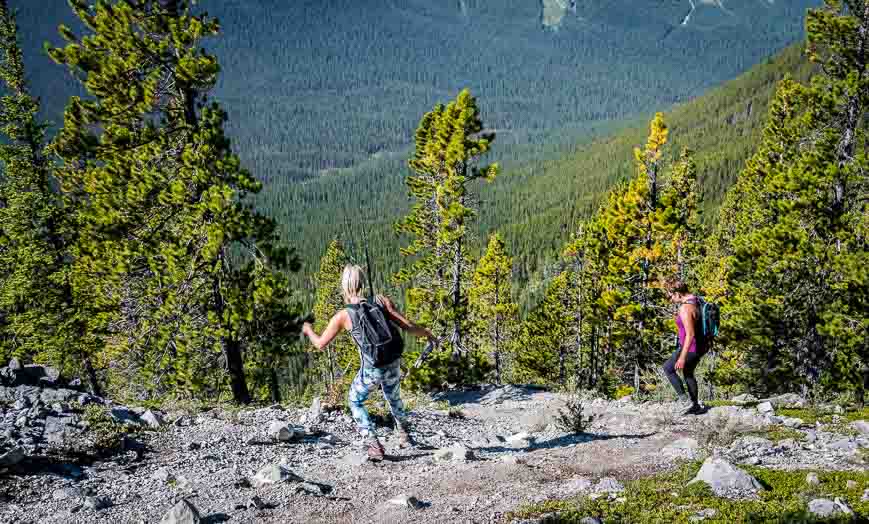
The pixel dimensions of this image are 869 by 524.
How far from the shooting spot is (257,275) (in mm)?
12992

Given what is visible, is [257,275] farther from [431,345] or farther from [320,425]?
[431,345]

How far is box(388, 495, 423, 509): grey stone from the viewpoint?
230 inches

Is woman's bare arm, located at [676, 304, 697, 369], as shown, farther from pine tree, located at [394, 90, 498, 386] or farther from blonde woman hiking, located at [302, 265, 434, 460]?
pine tree, located at [394, 90, 498, 386]

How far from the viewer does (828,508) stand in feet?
15.6

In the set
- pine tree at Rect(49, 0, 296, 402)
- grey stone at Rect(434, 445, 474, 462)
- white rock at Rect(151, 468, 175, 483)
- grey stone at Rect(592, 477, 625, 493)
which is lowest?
grey stone at Rect(434, 445, 474, 462)

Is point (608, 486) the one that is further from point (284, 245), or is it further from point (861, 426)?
point (284, 245)

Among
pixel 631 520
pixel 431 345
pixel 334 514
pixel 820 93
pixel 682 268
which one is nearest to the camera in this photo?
pixel 631 520

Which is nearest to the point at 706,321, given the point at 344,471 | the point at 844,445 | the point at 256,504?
the point at 844,445

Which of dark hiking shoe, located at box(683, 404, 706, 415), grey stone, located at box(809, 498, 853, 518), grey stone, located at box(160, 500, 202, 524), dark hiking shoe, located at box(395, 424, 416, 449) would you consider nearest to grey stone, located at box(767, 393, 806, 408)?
dark hiking shoe, located at box(683, 404, 706, 415)

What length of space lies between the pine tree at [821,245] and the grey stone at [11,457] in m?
18.8

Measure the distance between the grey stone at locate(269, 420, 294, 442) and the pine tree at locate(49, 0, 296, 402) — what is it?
15.3ft

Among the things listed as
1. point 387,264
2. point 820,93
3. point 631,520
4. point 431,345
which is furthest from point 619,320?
point 387,264

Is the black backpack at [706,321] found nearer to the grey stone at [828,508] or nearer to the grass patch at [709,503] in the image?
the grass patch at [709,503]

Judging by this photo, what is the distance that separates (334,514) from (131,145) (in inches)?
413
